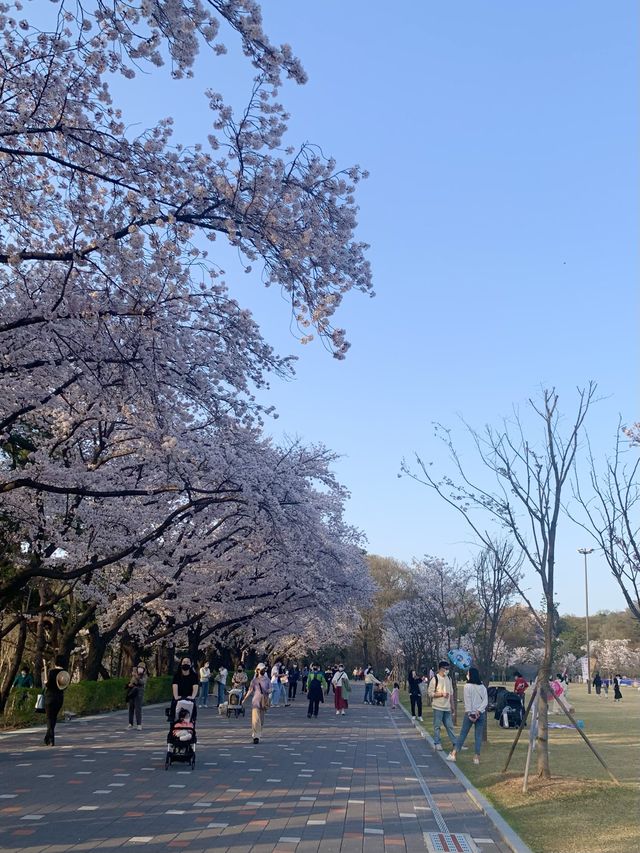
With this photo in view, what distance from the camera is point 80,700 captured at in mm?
23891

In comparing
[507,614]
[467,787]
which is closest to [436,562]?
[507,614]

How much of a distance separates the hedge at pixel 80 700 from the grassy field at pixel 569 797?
10.9 meters

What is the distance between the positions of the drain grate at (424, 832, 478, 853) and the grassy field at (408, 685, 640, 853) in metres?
0.54

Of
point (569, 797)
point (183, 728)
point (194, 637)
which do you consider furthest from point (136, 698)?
point (194, 637)

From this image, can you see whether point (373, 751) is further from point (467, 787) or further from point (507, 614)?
point (507, 614)

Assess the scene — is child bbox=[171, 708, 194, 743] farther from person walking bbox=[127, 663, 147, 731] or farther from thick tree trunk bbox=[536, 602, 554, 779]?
person walking bbox=[127, 663, 147, 731]

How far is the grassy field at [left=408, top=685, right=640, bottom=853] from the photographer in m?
7.57

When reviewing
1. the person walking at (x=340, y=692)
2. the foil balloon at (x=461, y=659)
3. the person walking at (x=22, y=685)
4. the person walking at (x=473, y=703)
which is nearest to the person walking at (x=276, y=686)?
the person walking at (x=340, y=692)

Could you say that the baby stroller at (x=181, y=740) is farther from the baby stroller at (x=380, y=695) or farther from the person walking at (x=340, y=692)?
the baby stroller at (x=380, y=695)

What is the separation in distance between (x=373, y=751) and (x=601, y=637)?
88851mm

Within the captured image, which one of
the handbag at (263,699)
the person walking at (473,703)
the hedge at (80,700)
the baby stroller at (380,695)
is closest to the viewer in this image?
the person walking at (473,703)

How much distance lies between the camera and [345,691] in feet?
97.2

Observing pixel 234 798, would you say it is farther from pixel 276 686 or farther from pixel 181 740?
pixel 276 686

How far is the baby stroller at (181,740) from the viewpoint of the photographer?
41.7 feet
